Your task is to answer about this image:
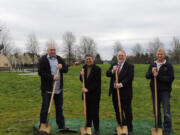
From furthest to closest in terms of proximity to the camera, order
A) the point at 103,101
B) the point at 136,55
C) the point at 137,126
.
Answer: the point at 136,55 < the point at 103,101 < the point at 137,126

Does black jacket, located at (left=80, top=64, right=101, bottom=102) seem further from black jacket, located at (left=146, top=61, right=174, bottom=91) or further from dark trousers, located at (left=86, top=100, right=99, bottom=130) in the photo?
black jacket, located at (left=146, top=61, right=174, bottom=91)

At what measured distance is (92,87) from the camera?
505 cm

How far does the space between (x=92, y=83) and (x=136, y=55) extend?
216 ft

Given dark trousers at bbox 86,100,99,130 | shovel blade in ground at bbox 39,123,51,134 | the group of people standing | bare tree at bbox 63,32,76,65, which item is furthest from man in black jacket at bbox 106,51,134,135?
bare tree at bbox 63,32,76,65

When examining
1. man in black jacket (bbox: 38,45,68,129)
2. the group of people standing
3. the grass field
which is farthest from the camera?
the grass field

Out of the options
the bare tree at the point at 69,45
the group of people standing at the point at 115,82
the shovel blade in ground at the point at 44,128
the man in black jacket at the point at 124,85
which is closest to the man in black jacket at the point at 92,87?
the group of people standing at the point at 115,82

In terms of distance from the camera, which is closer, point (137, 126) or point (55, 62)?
point (55, 62)

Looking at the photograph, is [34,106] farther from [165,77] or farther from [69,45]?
[69,45]

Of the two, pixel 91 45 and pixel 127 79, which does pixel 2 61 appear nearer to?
pixel 91 45

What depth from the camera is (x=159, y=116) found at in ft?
17.2

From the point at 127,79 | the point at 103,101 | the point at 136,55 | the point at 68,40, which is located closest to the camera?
the point at 127,79

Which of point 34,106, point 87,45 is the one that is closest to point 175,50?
point 87,45

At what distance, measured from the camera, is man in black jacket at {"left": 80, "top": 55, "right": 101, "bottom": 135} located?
16.6 feet

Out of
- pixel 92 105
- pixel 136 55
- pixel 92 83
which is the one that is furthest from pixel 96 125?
pixel 136 55
